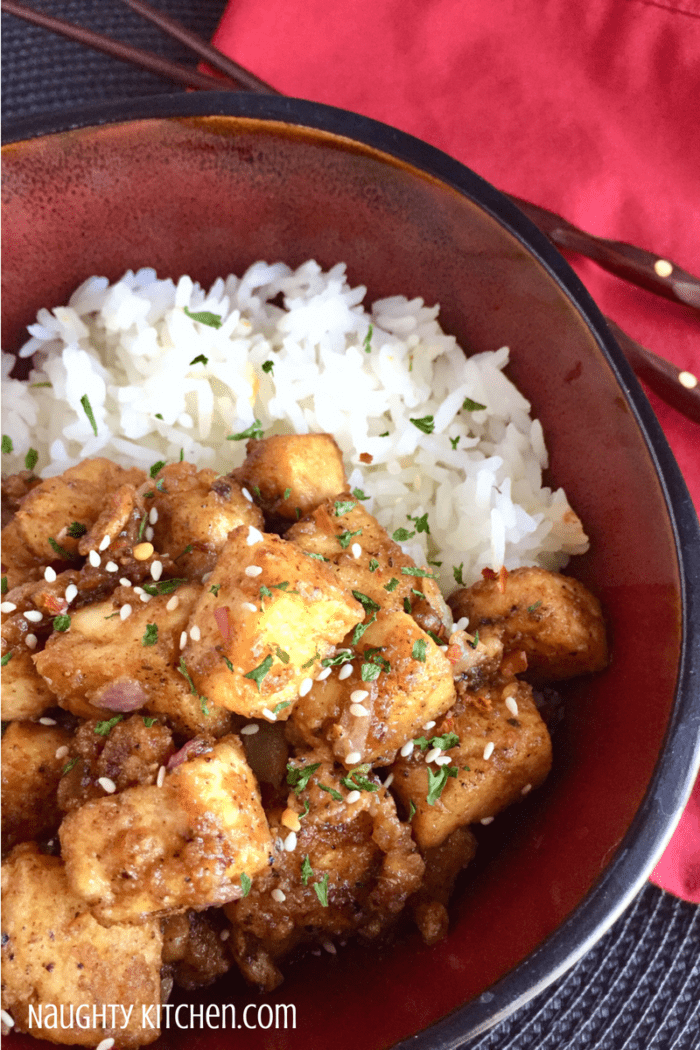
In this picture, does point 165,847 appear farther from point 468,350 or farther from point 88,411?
point 468,350

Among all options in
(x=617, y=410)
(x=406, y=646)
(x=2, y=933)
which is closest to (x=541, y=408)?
(x=617, y=410)

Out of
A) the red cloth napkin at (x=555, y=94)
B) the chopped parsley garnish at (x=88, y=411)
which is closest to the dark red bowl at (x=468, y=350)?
the chopped parsley garnish at (x=88, y=411)

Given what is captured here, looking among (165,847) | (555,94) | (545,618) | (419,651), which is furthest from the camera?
(555,94)

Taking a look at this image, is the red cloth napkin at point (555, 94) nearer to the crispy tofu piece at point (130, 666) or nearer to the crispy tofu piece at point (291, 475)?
the crispy tofu piece at point (291, 475)

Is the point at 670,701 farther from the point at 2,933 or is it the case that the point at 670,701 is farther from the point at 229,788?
the point at 2,933

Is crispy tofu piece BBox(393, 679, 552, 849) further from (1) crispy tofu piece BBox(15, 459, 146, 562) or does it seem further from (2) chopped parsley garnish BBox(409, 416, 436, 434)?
(1) crispy tofu piece BBox(15, 459, 146, 562)

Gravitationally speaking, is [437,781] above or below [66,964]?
above

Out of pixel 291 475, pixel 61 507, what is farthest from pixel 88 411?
pixel 291 475
